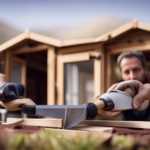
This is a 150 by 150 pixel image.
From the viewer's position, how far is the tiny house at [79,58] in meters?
3.29

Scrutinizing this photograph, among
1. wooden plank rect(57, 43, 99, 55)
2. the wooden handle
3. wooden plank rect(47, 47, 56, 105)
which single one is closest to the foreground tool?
the wooden handle

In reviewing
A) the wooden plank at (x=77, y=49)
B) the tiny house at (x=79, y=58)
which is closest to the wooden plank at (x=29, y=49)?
the tiny house at (x=79, y=58)

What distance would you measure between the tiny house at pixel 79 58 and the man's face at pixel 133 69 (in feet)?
5.34

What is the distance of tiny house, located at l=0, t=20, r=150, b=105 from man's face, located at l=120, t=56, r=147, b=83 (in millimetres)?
1629

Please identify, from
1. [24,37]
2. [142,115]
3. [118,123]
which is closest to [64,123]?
[118,123]

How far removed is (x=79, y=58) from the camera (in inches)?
137

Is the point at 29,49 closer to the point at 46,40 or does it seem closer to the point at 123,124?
the point at 46,40

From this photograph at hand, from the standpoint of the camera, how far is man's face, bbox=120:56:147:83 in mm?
1627

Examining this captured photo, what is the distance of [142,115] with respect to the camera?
161 cm

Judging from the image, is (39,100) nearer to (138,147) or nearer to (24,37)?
(24,37)

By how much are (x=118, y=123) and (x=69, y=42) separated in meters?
2.65

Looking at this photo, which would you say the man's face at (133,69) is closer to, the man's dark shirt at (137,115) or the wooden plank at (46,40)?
the man's dark shirt at (137,115)

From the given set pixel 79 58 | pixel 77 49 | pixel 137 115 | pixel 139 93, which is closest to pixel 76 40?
pixel 77 49

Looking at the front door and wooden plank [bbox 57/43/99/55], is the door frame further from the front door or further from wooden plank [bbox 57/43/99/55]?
the front door
